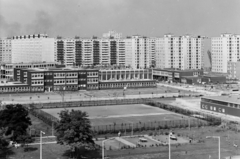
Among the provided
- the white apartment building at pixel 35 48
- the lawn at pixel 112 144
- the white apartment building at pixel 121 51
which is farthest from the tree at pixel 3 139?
the white apartment building at pixel 121 51

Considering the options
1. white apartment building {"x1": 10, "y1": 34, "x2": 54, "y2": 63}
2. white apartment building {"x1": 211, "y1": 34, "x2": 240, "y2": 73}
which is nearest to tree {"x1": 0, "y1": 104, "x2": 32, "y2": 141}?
white apartment building {"x1": 211, "y1": 34, "x2": 240, "y2": 73}

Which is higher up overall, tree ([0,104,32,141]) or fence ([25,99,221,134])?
tree ([0,104,32,141])

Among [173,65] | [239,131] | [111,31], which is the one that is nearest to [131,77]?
[173,65]

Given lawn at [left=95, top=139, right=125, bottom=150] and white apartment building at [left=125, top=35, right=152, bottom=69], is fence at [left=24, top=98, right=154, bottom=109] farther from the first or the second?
white apartment building at [left=125, top=35, right=152, bottom=69]

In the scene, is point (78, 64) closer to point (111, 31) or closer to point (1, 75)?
point (1, 75)

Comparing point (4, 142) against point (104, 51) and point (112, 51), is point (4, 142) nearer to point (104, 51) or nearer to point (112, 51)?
point (104, 51)

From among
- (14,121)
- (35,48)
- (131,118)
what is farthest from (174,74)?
(14,121)

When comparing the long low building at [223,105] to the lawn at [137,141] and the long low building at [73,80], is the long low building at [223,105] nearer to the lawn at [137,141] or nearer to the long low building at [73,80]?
the lawn at [137,141]
